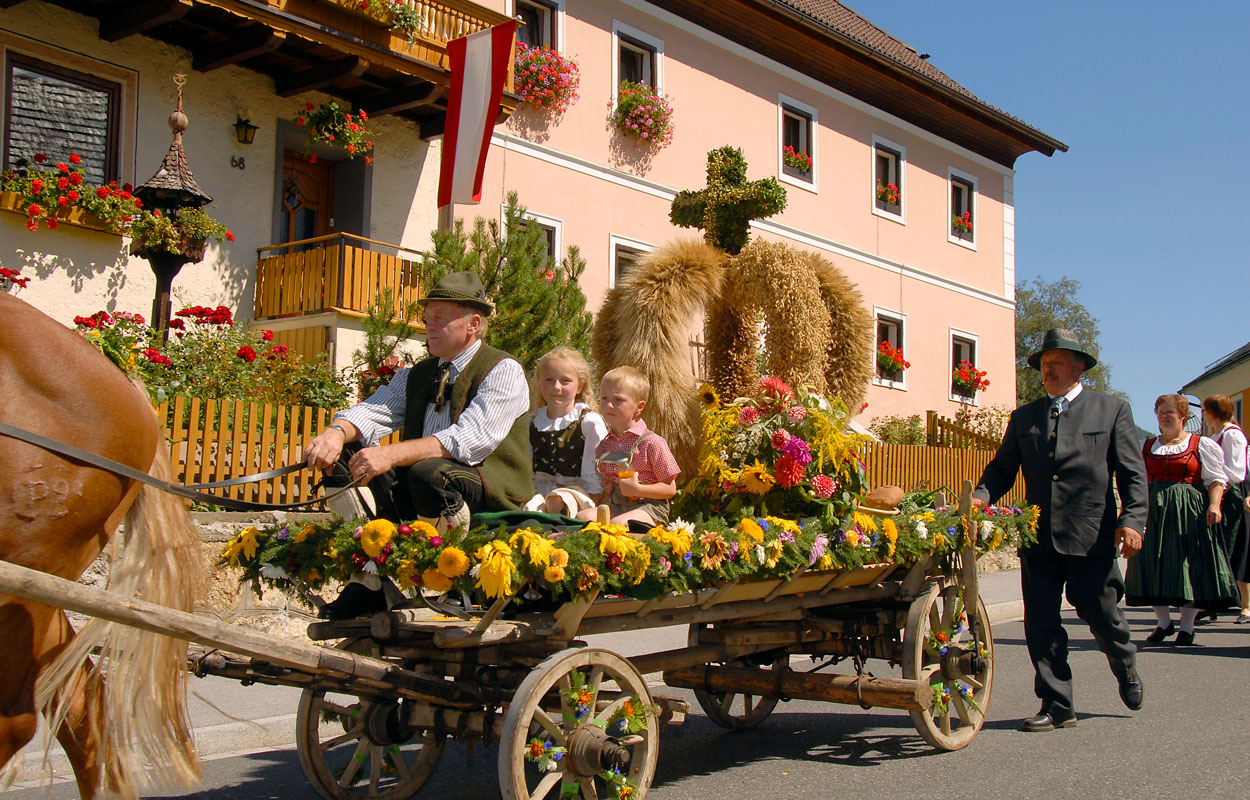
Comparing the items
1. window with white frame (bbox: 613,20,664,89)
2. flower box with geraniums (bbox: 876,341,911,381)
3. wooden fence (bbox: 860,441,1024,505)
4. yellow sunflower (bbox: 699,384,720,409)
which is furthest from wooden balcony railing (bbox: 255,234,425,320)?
flower box with geraniums (bbox: 876,341,911,381)

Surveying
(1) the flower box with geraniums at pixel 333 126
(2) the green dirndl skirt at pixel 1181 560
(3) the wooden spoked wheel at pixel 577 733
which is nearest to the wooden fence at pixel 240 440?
(2) the green dirndl skirt at pixel 1181 560

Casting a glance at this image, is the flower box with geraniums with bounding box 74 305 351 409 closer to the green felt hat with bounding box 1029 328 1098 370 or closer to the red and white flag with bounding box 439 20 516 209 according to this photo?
the red and white flag with bounding box 439 20 516 209

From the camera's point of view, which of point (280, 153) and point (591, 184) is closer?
point (280, 153)

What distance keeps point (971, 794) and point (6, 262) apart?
9.85 m

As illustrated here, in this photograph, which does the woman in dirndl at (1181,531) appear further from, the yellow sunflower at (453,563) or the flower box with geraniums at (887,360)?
the flower box with geraniums at (887,360)

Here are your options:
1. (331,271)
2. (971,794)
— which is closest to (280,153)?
(331,271)

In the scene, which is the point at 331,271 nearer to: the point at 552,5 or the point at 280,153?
the point at 280,153

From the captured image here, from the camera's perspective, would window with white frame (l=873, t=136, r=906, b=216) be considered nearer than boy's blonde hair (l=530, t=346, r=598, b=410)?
No

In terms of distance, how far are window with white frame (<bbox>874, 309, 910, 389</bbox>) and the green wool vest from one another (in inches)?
637

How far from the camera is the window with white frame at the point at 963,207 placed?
915 inches

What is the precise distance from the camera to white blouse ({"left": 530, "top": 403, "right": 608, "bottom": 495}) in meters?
5.60

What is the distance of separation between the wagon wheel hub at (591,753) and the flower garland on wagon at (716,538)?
0.49m

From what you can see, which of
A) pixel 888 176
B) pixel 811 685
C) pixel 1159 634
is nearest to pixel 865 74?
pixel 888 176

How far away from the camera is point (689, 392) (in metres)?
8.13
